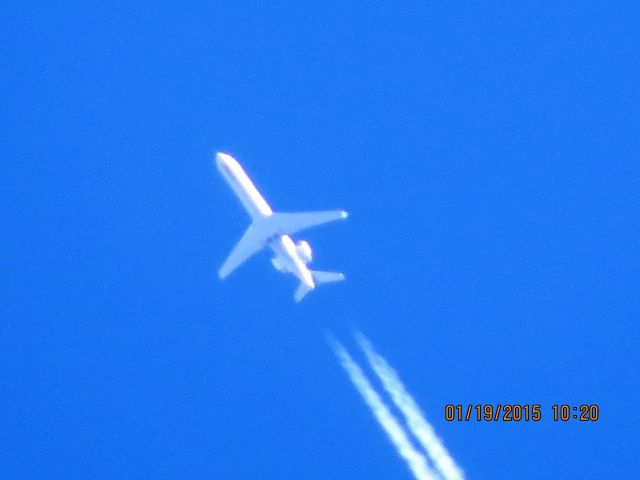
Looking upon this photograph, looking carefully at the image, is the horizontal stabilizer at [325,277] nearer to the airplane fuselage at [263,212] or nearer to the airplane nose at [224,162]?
the airplane fuselage at [263,212]

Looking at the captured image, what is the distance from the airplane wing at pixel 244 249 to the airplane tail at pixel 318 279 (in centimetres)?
372

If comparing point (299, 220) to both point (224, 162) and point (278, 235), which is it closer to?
point (278, 235)

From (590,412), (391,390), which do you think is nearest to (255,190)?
(391,390)

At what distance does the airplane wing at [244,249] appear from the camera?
65938 millimetres

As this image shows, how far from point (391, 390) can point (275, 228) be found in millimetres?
11957

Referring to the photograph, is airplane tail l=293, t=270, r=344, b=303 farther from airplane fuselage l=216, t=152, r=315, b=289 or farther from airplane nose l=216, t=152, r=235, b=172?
airplane nose l=216, t=152, r=235, b=172

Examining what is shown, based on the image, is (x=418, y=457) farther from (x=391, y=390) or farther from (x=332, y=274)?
(x=332, y=274)

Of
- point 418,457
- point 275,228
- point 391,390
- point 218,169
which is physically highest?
point 218,169

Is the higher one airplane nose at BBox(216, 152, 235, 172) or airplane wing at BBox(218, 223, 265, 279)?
airplane nose at BBox(216, 152, 235, 172)

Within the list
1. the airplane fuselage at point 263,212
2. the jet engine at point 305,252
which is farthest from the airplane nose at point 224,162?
the jet engine at point 305,252

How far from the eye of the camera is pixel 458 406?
242 feet

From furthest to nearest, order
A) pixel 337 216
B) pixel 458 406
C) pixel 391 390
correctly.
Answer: pixel 458 406
pixel 391 390
pixel 337 216

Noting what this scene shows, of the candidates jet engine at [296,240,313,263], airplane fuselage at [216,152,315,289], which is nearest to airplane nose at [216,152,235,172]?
airplane fuselage at [216,152,315,289]

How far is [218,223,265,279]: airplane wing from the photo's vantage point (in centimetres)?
6594
